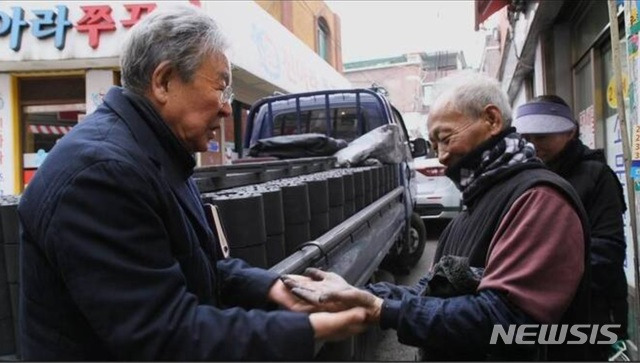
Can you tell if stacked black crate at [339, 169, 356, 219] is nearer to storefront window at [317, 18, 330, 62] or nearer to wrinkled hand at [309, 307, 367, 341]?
wrinkled hand at [309, 307, 367, 341]

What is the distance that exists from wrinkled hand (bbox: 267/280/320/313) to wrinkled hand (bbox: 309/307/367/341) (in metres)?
0.14

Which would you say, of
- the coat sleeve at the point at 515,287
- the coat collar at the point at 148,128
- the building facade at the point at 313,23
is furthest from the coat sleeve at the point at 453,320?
the building facade at the point at 313,23

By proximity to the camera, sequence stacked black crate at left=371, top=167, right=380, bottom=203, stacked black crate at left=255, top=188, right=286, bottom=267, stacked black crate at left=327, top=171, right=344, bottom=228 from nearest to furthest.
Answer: stacked black crate at left=255, top=188, right=286, bottom=267 < stacked black crate at left=327, top=171, right=344, bottom=228 < stacked black crate at left=371, top=167, right=380, bottom=203

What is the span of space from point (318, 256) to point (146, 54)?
1.35 meters

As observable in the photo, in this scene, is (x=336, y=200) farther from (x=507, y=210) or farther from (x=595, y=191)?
(x=507, y=210)

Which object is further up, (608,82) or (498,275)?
(608,82)

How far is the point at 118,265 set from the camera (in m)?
1.12

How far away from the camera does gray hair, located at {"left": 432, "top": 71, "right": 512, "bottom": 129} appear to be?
1.87 meters

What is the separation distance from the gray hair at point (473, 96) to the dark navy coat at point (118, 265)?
103 centimetres

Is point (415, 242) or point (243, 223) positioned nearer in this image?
point (243, 223)

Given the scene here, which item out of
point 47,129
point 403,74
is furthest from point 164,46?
point 403,74

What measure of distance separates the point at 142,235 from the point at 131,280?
0.11m

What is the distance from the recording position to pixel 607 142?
19.4ft

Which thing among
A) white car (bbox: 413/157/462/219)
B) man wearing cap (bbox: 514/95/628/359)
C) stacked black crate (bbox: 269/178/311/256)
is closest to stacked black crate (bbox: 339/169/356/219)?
stacked black crate (bbox: 269/178/311/256)
